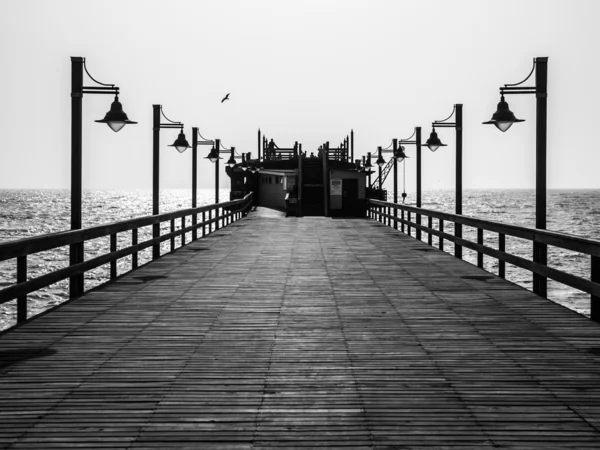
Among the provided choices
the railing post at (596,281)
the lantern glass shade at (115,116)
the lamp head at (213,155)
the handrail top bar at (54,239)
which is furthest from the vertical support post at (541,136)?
the lamp head at (213,155)

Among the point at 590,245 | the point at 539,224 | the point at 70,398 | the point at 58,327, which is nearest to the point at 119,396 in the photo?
the point at 70,398

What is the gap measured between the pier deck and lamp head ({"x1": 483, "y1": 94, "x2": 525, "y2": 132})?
9.99 ft

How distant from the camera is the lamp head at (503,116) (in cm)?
1274

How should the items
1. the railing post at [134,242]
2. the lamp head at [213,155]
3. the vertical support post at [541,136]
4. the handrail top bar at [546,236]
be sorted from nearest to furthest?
1. the handrail top bar at [546,236]
2. the vertical support post at [541,136]
3. the railing post at [134,242]
4. the lamp head at [213,155]

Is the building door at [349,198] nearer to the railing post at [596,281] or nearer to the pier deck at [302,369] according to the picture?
the pier deck at [302,369]

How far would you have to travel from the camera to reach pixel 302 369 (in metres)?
6.26

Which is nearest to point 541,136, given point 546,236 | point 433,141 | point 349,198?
point 546,236

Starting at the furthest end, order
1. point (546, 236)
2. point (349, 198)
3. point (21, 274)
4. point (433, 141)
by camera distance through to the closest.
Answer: point (349, 198), point (433, 141), point (546, 236), point (21, 274)

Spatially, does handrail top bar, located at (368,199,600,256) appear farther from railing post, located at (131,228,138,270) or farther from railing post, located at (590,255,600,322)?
railing post, located at (131,228,138,270)

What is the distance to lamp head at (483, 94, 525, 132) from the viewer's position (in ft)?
41.8

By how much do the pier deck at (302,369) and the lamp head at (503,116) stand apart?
3.04 metres

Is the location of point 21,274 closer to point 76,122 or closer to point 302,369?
point 302,369

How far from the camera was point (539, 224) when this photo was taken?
37.7 feet

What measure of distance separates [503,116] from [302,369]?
807 centimetres
